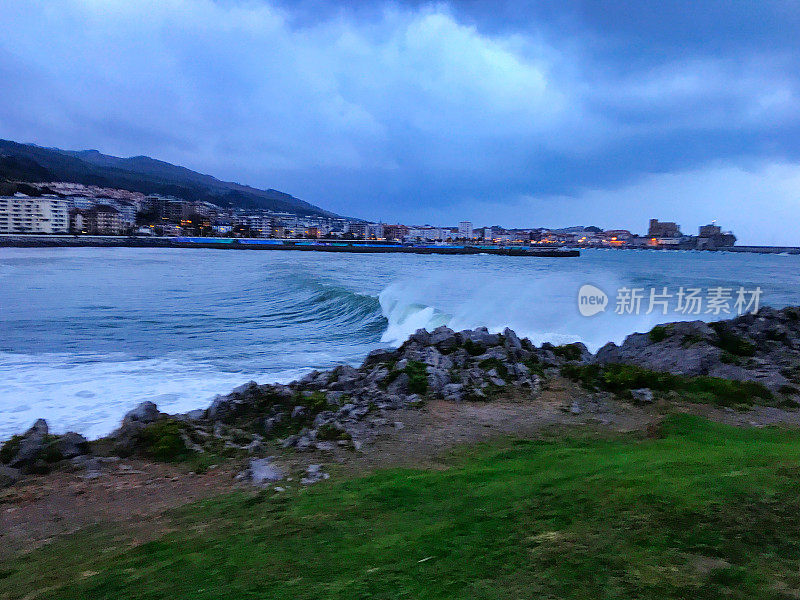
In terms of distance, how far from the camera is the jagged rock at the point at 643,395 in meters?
7.32

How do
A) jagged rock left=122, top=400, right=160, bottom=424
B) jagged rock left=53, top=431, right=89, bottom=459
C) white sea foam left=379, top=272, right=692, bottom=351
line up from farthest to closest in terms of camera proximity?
white sea foam left=379, top=272, right=692, bottom=351, jagged rock left=122, top=400, right=160, bottom=424, jagged rock left=53, top=431, right=89, bottom=459

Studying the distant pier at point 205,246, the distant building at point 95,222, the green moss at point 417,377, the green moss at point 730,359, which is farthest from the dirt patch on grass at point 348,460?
the distant building at point 95,222

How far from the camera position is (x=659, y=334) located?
10562 millimetres

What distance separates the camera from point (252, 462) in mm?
5355

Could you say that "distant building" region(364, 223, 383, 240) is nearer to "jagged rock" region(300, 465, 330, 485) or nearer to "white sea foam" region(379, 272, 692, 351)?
"white sea foam" region(379, 272, 692, 351)

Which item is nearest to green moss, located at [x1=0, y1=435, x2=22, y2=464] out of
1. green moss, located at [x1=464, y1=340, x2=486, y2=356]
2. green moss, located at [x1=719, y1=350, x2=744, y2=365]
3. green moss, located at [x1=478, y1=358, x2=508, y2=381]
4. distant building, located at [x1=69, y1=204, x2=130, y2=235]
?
green moss, located at [x1=478, y1=358, x2=508, y2=381]

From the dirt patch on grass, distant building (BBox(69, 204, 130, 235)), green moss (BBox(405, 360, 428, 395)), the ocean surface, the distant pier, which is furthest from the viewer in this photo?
distant building (BBox(69, 204, 130, 235))

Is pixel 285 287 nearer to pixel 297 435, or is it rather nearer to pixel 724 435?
pixel 297 435

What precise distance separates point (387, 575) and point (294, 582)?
57cm

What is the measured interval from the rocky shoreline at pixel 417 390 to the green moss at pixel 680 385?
2 centimetres

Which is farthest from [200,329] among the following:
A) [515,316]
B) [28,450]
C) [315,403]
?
[515,316]

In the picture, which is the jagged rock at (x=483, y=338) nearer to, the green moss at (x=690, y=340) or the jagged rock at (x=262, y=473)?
the green moss at (x=690, y=340)

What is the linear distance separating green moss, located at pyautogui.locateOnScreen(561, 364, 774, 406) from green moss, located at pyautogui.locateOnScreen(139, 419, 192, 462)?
6412mm

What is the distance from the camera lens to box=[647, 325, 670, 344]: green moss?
1044 centimetres
